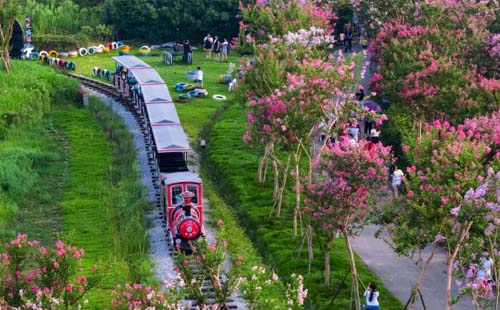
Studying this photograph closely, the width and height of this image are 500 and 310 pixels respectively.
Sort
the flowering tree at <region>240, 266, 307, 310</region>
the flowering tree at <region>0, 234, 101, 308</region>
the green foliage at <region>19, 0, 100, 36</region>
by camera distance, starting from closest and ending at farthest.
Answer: the flowering tree at <region>240, 266, 307, 310</region> → the flowering tree at <region>0, 234, 101, 308</region> → the green foliage at <region>19, 0, 100, 36</region>

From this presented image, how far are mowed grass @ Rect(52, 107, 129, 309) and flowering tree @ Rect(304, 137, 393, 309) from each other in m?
6.41

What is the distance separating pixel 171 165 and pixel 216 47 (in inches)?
1294

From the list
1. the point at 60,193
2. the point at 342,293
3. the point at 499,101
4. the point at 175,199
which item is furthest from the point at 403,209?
the point at 60,193

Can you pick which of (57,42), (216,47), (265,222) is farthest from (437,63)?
(57,42)

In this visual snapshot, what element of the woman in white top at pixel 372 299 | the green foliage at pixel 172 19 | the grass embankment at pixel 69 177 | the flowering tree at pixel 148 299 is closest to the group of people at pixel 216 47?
the green foliage at pixel 172 19

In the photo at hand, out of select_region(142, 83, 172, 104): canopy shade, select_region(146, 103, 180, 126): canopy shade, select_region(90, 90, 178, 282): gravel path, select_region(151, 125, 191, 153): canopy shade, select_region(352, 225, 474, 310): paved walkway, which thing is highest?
select_region(142, 83, 172, 104): canopy shade

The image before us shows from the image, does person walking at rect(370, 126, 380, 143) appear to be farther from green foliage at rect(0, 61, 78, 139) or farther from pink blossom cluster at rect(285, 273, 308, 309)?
pink blossom cluster at rect(285, 273, 308, 309)

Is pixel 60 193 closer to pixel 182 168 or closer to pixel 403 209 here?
pixel 182 168

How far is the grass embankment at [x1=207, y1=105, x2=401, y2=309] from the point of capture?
28688mm

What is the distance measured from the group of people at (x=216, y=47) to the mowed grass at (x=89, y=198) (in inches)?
666

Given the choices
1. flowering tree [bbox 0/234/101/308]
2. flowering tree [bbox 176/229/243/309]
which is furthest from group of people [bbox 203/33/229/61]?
flowering tree [bbox 0/234/101/308]

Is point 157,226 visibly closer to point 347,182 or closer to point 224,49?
point 347,182

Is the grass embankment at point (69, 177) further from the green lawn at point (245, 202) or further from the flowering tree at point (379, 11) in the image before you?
the flowering tree at point (379, 11)

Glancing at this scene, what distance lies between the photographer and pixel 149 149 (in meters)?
41.7
